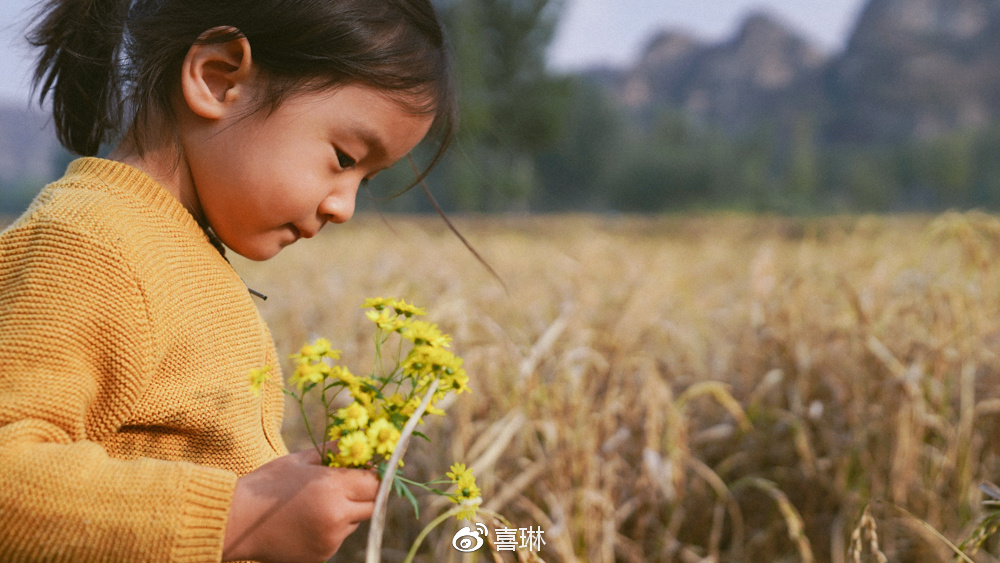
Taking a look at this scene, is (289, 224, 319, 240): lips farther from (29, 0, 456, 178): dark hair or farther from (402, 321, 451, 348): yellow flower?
(402, 321, 451, 348): yellow flower

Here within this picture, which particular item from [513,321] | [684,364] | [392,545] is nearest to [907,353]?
[684,364]

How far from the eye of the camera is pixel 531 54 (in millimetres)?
19312

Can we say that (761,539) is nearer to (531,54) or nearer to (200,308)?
(200,308)

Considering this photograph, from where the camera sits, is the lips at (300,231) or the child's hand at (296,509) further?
the lips at (300,231)

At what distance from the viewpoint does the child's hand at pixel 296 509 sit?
2.08 feet

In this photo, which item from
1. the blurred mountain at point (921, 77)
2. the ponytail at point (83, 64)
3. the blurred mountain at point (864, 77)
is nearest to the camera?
the ponytail at point (83, 64)

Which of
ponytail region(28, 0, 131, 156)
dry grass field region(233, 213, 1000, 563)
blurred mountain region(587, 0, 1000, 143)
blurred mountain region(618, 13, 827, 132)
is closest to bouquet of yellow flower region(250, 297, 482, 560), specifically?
ponytail region(28, 0, 131, 156)

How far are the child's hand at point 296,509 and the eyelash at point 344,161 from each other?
1.30 feet

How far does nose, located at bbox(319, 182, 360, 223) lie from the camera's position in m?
0.91

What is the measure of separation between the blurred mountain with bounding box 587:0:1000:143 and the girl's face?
166ft

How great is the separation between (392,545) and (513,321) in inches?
39.1

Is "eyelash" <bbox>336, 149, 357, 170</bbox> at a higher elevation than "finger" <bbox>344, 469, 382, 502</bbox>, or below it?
higher

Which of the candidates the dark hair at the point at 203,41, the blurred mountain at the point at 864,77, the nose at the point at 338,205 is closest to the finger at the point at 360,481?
the nose at the point at 338,205

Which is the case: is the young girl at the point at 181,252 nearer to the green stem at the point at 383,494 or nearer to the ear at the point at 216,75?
the ear at the point at 216,75
